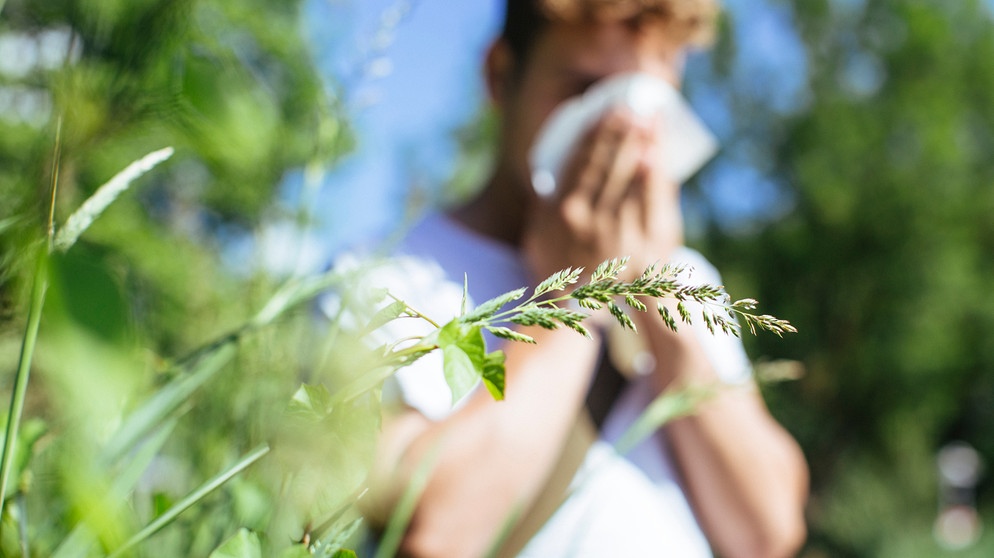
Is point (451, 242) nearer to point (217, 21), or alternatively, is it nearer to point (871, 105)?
point (217, 21)

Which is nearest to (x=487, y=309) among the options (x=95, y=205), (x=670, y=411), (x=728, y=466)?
(x=95, y=205)

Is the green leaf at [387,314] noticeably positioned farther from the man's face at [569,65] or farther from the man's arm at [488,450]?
the man's face at [569,65]

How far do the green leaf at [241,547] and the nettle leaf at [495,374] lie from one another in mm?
58

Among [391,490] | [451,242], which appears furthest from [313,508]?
[451,242]

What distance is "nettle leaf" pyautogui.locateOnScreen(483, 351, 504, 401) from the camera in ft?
0.56

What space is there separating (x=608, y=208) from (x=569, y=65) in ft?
0.52

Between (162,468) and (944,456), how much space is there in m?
10.2

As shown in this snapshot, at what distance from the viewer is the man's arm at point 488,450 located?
672 millimetres

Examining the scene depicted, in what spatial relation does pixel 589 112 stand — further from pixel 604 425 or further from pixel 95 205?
pixel 95 205

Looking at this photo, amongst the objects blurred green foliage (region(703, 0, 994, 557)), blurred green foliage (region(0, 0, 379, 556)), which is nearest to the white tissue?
blurred green foliage (region(0, 0, 379, 556))

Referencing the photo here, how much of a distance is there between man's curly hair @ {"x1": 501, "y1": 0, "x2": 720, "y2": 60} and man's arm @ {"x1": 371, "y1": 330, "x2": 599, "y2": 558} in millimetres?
350

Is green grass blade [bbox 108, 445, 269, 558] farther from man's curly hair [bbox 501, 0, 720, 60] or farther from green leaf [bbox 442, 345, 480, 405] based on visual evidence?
man's curly hair [bbox 501, 0, 720, 60]

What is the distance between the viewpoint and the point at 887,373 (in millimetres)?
8602

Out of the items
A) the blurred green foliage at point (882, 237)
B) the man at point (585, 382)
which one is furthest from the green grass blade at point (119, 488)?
the blurred green foliage at point (882, 237)
